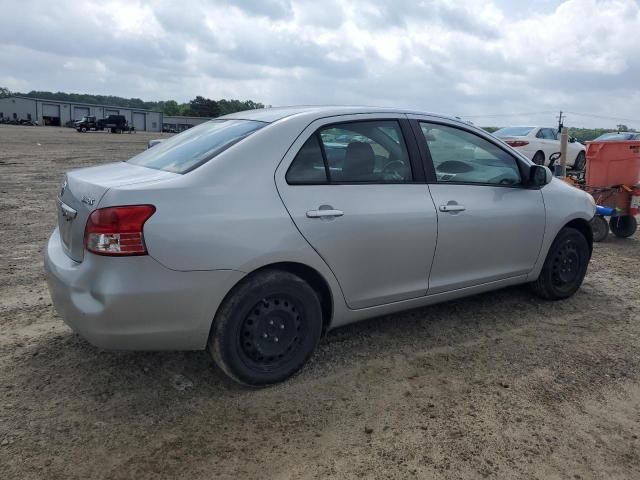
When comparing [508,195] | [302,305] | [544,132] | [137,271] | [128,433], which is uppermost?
[544,132]

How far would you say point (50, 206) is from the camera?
923cm

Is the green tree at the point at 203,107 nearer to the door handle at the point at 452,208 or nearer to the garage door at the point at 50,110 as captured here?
the garage door at the point at 50,110

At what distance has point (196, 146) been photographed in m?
3.49

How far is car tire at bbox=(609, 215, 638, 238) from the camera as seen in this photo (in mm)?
7768

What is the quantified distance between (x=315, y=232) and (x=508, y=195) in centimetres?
187

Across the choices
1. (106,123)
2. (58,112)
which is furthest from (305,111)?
(58,112)

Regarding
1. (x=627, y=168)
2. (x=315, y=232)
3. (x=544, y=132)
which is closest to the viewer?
(x=315, y=232)

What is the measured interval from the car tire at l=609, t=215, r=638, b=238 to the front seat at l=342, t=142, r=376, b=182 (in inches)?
225

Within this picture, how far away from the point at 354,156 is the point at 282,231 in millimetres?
834

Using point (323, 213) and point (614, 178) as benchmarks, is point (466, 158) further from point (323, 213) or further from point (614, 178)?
point (614, 178)

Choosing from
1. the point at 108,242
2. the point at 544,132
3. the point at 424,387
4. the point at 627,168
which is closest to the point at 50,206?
the point at 108,242

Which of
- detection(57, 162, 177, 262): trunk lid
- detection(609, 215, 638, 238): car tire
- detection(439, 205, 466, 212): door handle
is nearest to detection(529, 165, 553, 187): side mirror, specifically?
detection(439, 205, 466, 212): door handle

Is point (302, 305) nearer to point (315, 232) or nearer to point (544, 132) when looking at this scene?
point (315, 232)

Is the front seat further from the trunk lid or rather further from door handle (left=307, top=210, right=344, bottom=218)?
the trunk lid
